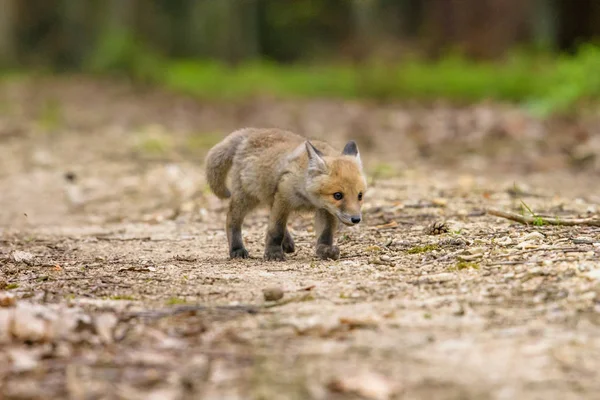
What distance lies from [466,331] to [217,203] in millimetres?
6115

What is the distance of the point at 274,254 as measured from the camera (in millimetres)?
6941

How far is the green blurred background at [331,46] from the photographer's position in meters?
21.1

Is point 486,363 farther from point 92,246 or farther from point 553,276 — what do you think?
point 92,246

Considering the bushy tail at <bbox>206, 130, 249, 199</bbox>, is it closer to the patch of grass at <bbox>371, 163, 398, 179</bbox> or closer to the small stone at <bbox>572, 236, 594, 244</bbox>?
the small stone at <bbox>572, 236, 594, 244</bbox>

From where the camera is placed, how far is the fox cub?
265 inches

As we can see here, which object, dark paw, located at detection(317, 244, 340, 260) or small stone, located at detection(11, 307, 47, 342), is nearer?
small stone, located at detection(11, 307, 47, 342)

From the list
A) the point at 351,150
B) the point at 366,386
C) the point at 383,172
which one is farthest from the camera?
the point at 383,172

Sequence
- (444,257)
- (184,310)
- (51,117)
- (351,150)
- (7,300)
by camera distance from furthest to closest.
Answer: (51,117)
(351,150)
(444,257)
(7,300)
(184,310)

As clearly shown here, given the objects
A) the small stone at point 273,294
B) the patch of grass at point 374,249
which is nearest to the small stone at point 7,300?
the small stone at point 273,294

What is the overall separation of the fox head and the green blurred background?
1048 cm

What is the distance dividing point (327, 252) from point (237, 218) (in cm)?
105

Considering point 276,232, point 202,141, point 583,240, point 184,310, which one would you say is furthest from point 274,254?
point 202,141

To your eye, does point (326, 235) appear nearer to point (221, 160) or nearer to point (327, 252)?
point (327, 252)

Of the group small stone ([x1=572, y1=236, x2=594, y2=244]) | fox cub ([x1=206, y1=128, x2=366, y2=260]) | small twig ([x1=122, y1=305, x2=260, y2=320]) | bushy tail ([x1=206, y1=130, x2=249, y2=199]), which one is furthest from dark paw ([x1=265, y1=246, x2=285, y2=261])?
small twig ([x1=122, y1=305, x2=260, y2=320])
